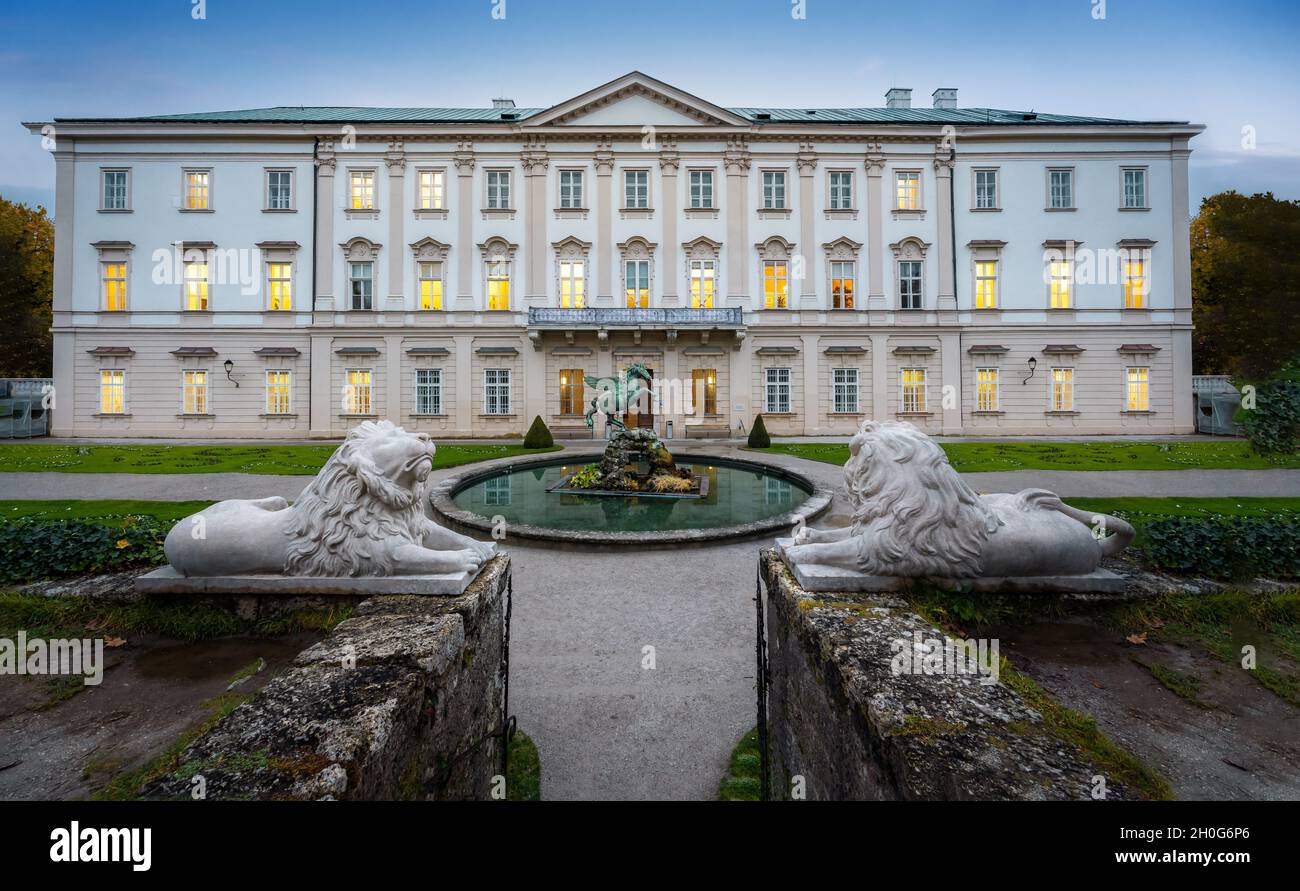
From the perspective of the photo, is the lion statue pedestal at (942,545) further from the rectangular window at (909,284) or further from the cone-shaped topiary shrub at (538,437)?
the rectangular window at (909,284)

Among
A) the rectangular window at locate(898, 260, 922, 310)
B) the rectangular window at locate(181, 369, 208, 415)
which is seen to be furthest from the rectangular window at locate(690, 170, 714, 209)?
the rectangular window at locate(181, 369, 208, 415)

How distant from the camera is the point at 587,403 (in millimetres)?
24656

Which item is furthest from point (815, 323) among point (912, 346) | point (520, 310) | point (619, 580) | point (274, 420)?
point (274, 420)

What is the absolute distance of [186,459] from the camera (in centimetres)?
1409

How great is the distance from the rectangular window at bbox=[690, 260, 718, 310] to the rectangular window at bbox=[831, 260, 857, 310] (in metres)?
5.41

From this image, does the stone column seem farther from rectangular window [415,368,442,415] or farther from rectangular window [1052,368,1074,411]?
rectangular window [1052,368,1074,411]

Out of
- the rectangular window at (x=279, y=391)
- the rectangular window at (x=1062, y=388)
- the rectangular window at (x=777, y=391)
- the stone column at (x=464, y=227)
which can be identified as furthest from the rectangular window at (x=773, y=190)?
the rectangular window at (x=279, y=391)

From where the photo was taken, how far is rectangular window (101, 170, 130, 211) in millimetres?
24078

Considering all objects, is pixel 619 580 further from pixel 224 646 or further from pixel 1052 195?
pixel 1052 195

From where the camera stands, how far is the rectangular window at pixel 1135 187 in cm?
2441

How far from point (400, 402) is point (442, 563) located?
2373cm

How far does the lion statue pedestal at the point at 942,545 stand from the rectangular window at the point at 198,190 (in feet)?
103

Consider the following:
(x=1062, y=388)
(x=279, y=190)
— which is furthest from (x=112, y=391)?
(x=1062, y=388)
